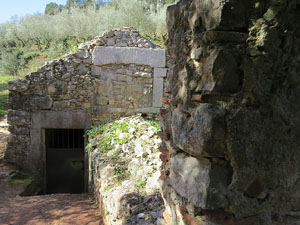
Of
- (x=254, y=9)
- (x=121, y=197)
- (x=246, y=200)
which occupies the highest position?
(x=254, y=9)

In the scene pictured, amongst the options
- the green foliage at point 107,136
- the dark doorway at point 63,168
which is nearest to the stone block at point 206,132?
the green foliage at point 107,136

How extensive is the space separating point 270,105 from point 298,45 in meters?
0.41

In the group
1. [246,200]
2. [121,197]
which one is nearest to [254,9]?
[246,200]

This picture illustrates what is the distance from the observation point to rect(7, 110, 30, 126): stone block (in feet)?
20.5

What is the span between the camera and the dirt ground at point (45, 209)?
3895 mm

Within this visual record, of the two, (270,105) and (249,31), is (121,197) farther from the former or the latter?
(249,31)

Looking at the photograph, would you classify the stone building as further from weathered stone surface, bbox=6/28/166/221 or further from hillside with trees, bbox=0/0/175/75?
hillside with trees, bbox=0/0/175/75

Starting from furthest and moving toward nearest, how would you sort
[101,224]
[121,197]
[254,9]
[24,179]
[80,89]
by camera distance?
[80,89] < [24,179] < [101,224] < [121,197] < [254,9]

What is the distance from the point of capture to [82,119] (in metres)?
6.48

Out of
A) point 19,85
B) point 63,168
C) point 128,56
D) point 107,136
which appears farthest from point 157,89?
point 19,85

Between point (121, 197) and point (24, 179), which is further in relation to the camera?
point (24, 179)

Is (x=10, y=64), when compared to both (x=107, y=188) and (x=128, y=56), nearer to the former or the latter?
(x=128, y=56)

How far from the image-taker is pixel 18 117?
6.26m

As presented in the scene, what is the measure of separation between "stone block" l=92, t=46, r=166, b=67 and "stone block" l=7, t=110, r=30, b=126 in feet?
7.44
